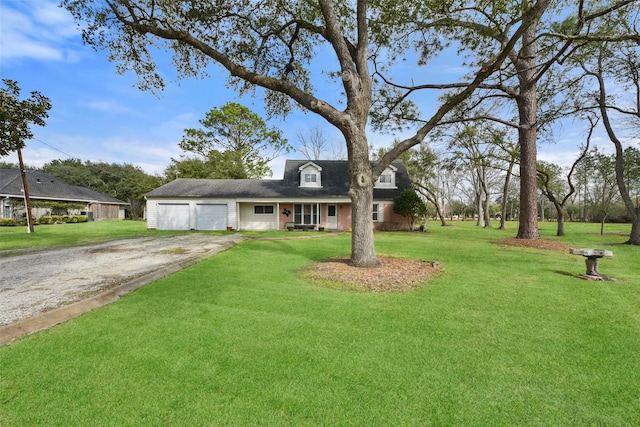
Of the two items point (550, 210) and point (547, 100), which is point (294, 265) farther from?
point (550, 210)

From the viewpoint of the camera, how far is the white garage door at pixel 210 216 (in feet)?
66.8

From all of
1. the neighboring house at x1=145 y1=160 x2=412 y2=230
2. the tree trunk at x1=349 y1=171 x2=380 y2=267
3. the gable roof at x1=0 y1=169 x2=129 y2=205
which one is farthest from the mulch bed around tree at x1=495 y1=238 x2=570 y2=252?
the gable roof at x1=0 y1=169 x2=129 y2=205

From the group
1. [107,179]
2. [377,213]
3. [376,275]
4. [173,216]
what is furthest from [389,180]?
[107,179]

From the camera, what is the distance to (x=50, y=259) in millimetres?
7934

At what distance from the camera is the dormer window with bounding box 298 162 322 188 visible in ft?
72.0

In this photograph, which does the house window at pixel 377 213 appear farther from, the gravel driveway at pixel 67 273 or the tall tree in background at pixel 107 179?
the tall tree in background at pixel 107 179

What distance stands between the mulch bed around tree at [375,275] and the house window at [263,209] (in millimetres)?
13924

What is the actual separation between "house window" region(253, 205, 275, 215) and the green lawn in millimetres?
16086

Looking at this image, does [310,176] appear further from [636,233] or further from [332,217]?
[636,233]

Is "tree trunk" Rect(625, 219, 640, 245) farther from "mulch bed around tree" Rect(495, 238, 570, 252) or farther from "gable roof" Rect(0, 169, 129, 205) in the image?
"gable roof" Rect(0, 169, 129, 205)

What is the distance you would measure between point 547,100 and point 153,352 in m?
18.0

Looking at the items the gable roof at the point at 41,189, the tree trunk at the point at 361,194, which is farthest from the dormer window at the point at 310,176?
the gable roof at the point at 41,189

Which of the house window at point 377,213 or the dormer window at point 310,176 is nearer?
the house window at point 377,213

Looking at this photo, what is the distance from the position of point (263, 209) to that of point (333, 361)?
745 inches
